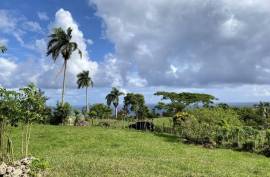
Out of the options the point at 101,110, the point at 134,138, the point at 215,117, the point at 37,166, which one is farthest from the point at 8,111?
the point at 101,110

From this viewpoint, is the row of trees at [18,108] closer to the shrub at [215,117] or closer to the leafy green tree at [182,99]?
the shrub at [215,117]

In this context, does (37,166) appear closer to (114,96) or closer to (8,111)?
(8,111)

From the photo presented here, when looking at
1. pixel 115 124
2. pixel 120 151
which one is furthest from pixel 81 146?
pixel 115 124

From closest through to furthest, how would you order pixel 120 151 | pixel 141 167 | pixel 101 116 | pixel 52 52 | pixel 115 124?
pixel 141 167 < pixel 120 151 < pixel 115 124 < pixel 52 52 < pixel 101 116

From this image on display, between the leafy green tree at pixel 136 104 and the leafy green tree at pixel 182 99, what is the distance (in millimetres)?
19812

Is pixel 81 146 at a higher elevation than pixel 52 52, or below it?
below

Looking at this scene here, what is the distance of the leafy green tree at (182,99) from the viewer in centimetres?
9731

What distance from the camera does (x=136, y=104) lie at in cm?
→ 12400

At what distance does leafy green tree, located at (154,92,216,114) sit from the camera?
319 feet

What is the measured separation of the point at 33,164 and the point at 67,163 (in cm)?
393

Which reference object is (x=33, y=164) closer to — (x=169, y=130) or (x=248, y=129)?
(x=248, y=129)

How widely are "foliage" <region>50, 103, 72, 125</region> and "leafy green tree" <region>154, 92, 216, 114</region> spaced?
116ft

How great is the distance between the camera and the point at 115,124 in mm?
72625

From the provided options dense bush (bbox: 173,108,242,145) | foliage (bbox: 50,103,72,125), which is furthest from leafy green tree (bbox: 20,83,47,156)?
foliage (bbox: 50,103,72,125)
